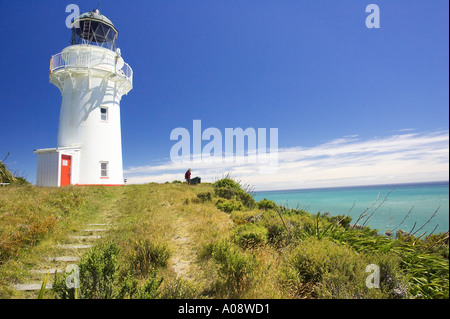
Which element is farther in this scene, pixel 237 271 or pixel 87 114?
pixel 87 114

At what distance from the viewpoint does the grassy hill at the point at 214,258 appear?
147 inches

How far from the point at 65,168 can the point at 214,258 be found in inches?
621

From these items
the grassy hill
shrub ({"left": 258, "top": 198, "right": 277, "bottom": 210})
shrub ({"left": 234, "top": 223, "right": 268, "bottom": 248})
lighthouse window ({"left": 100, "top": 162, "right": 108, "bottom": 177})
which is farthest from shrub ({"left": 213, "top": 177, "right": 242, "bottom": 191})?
shrub ({"left": 234, "top": 223, "right": 268, "bottom": 248})

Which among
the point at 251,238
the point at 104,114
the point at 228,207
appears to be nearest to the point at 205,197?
the point at 228,207

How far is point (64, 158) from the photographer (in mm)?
15266

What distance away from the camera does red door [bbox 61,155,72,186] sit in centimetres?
1509

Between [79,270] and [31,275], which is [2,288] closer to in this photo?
[31,275]

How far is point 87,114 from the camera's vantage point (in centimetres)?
1697

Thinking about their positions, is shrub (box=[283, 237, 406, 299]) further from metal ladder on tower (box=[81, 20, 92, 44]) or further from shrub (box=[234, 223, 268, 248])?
metal ladder on tower (box=[81, 20, 92, 44])

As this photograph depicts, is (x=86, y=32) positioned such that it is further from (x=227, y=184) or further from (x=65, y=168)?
(x=227, y=184)

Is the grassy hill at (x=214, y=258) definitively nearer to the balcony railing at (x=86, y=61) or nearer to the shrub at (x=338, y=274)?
the shrub at (x=338, y=274)

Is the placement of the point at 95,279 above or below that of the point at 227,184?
below

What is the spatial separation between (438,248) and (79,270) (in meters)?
8.07
